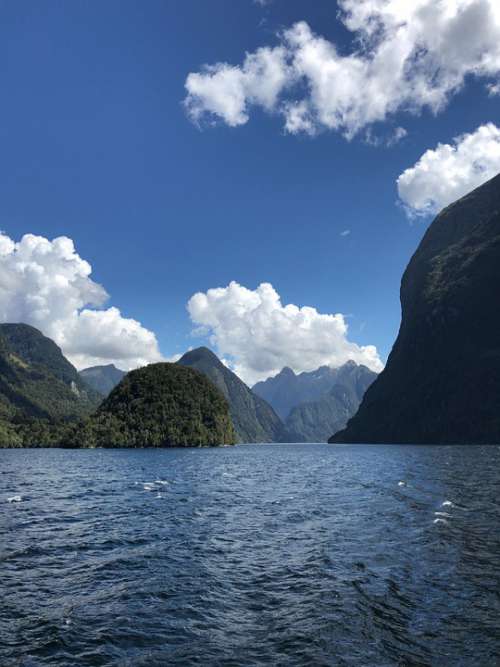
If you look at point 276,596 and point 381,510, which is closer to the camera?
point 276,596

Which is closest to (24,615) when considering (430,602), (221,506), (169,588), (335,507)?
(169,588)

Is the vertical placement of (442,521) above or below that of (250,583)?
above

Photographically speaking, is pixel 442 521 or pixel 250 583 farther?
pixel 442 521

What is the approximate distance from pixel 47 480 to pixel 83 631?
6458cm

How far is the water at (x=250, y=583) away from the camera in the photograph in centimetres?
1842

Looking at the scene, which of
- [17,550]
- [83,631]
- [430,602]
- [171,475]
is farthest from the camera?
[171,475]

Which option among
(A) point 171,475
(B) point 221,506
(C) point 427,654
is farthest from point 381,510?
(A) point 171,475

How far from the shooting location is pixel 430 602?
76.6 ft

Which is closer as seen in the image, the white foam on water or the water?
the water

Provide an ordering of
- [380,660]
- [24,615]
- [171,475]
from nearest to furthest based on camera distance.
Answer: [380,660], [24,615], [171,475]

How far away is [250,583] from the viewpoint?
85.7 feet

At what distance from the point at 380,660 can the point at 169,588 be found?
12124mm

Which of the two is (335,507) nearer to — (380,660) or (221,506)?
(221,506)

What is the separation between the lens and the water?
1842 cm
